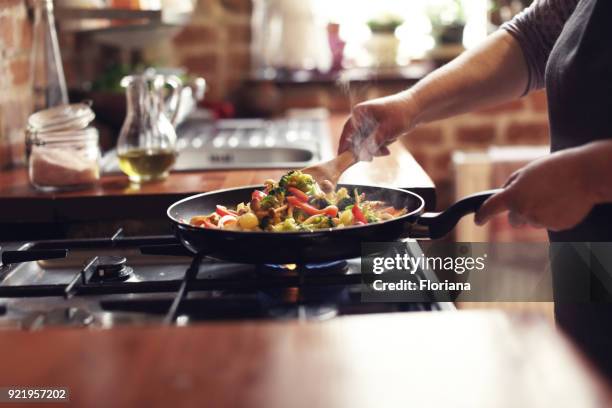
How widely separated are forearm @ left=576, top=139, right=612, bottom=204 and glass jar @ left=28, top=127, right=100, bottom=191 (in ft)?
3.21

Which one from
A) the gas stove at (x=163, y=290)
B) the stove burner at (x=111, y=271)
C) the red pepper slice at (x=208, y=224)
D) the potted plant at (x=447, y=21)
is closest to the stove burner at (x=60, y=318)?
the gas stove at (x=163, y=290)

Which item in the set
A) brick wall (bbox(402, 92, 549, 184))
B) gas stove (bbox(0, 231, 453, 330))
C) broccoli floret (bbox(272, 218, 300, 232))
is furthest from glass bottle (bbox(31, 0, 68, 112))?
brick wall (bbox(402, 92, 549, 184))

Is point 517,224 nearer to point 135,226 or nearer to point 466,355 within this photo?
point 466,355

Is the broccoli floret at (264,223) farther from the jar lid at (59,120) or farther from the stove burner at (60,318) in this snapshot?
the jar lid at (59,120)

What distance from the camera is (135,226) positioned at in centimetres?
151

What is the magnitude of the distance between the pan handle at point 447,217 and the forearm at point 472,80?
0.35m

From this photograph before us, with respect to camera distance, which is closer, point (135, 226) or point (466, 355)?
point (466, 355)

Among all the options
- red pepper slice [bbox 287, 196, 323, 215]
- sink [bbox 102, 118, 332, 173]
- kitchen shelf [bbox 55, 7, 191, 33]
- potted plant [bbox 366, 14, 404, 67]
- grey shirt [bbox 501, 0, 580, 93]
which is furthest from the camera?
potted plant [bbox 366, 14, 404, 67]

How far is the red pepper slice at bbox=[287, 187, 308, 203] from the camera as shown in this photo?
114cm

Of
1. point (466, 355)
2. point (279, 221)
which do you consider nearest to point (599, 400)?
point (466, 355)

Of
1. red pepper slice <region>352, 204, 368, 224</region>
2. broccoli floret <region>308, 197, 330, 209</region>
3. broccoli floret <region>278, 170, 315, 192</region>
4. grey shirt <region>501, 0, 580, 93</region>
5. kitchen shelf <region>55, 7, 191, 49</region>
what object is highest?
kitchen shelf <region>55, 7, 191, 49</region>

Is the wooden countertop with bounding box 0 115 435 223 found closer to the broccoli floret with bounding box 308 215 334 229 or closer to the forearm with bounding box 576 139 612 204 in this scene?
the broccoli floret with bounding box 308 215 334 229

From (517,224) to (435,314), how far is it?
26cm

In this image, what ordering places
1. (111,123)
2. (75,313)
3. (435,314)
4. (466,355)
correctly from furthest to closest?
(111,123) < (75,313) < (435,314) < (466,355)
